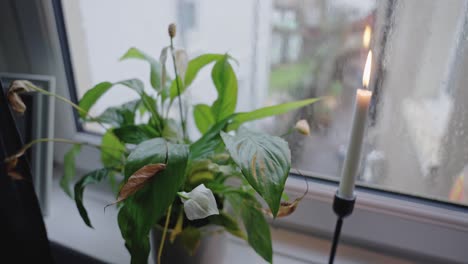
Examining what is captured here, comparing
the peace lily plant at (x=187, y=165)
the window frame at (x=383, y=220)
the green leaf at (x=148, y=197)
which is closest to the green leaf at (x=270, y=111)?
the peace lily plant at (x=187, y=165)

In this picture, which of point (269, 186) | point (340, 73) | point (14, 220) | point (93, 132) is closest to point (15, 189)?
point (14, 220)

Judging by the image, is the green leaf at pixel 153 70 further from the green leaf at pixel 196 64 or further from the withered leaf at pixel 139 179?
the withered leaf at pixel 139 179

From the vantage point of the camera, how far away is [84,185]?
0.46 meters

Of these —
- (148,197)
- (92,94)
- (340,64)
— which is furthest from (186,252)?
(340,64)

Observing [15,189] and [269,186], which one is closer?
[269,186]

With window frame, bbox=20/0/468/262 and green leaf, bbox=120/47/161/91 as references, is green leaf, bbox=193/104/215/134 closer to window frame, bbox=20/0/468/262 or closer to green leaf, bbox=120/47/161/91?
green leaf, bbox=120/47/161/91

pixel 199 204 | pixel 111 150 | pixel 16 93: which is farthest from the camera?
pixel 111 150

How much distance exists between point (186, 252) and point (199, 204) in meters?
0.17

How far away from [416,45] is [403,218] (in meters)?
0.27

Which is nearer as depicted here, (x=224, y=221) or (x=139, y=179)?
(x=139, y=179)

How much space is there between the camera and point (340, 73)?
0.57 m

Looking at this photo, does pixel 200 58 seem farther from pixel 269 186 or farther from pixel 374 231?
pixel 374 231

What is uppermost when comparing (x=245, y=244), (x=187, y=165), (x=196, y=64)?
(x=196, y=64)

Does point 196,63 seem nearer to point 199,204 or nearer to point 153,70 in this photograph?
point 153,70
